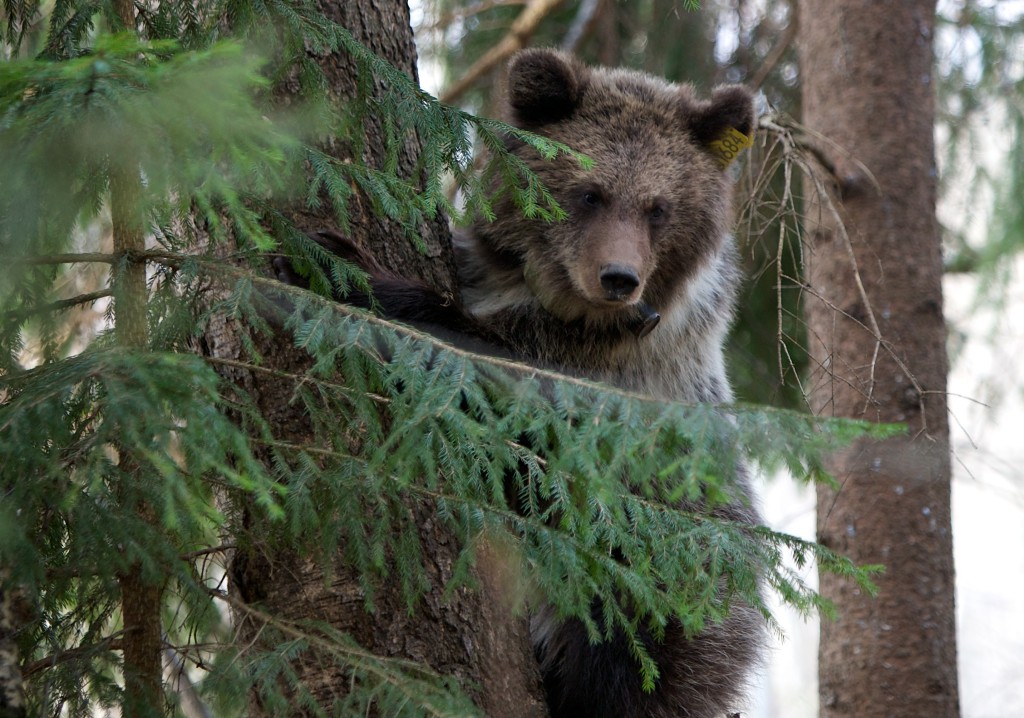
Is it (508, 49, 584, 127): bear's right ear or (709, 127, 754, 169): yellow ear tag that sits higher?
(508, 49, 584, 127): bear's right ear

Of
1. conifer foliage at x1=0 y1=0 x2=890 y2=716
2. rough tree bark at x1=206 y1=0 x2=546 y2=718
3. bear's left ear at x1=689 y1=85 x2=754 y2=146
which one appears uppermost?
bear's left ear at x1=689 y1=85 x2=754 y2=146

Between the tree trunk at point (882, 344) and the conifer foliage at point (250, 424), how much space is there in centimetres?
218

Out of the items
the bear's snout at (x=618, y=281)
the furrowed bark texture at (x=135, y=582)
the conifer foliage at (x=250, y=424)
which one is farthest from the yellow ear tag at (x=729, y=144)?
the furrowed bark texture at (x=135, y=582)

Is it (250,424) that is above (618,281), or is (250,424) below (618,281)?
below

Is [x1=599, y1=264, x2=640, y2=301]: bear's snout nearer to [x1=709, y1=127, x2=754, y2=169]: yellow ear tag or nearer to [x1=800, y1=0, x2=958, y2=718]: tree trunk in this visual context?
[x1=709, y1=127, x2=754, y2=169]: yellow ear tag

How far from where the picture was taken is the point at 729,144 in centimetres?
472

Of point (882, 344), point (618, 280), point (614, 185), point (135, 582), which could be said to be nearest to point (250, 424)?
point (135, 582)

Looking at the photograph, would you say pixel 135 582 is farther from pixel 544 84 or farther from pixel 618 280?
pixel 544 84

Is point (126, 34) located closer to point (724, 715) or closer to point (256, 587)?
point (256, 587)

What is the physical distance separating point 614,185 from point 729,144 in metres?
0.66

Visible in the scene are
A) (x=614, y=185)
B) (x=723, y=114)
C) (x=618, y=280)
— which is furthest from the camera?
(x=723, y=114)

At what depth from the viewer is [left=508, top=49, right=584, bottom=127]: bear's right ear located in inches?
177

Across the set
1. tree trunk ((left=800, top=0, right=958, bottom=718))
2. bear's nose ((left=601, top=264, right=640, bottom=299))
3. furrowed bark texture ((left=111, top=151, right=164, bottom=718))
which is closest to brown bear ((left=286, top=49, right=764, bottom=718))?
bear's nose ((left=601, top=264, right=640, bottom=299))

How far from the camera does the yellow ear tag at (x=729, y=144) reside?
470cm
